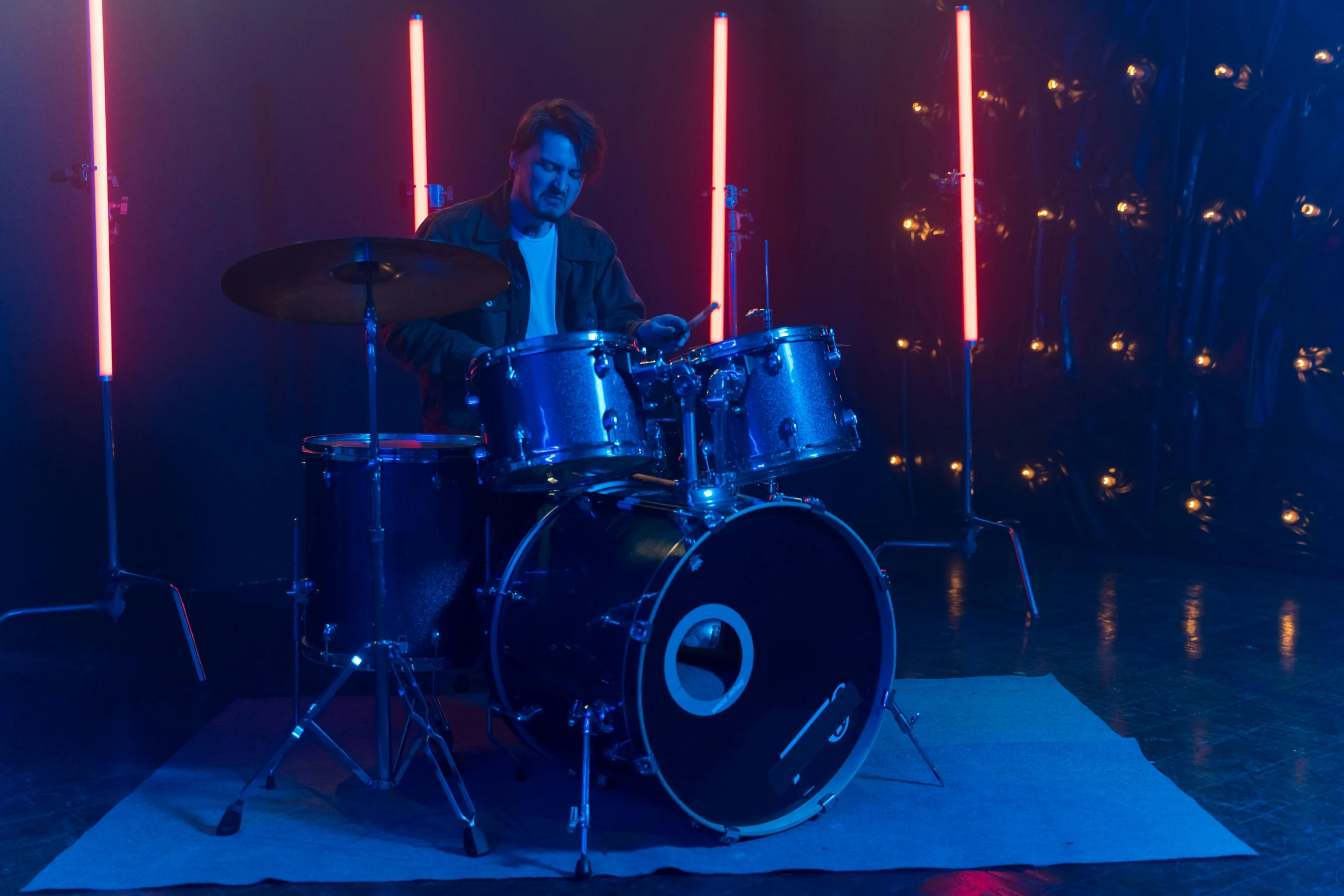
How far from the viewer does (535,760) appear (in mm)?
2666

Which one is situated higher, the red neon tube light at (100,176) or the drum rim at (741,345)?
the red neon tube light at (100,176)

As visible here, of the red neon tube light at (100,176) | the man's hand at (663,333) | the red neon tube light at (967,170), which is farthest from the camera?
the red neon tube light at (967,170)

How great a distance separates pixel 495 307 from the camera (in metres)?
3.12

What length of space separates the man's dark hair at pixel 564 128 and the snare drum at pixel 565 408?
980 millimetres

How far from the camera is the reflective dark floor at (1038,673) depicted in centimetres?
203

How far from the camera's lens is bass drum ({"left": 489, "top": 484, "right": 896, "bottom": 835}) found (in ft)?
6.79

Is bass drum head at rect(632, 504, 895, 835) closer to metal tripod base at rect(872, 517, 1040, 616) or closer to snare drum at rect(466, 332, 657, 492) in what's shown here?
snare drum at rect(466, 332, 657, 492)

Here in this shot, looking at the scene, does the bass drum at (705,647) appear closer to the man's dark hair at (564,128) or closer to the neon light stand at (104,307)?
the man's dark hair at (564,128)

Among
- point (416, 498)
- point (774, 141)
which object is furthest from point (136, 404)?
point (774, 141)

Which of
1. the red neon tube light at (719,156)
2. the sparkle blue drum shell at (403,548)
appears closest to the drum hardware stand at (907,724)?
the sparkle blue drum shell at (403,548)

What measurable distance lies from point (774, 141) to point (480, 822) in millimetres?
4122

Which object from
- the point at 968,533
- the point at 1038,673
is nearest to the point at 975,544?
the point at 968,533

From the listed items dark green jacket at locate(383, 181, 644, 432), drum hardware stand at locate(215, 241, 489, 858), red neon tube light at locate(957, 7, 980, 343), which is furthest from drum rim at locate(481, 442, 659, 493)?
red neon tube light at locate(957, 7, 980, 343)

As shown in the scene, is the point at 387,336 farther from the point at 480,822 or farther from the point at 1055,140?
the point at 1055,140
